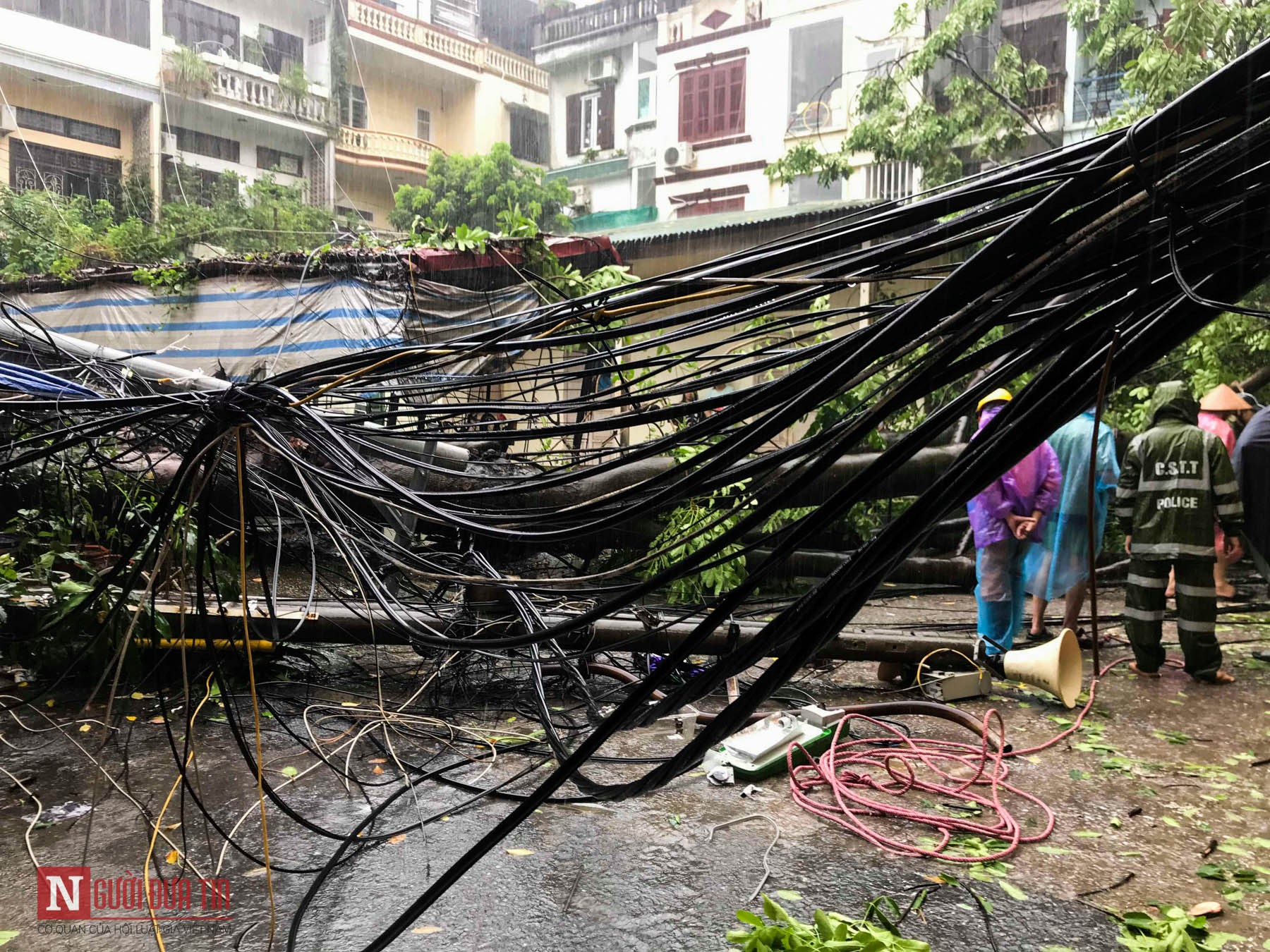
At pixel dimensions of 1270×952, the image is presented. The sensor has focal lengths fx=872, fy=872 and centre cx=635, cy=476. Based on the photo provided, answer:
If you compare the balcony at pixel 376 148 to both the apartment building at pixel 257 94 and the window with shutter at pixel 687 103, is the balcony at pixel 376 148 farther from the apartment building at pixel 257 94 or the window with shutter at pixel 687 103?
the window with shutter at pixel 687 103

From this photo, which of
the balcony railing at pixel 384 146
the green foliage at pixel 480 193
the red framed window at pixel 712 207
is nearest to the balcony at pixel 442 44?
the balcony railing at pixel 384 146

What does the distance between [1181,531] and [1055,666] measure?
218cm

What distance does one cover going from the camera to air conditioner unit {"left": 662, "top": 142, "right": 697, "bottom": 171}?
69.6ft

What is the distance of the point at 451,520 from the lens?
1.89 meters

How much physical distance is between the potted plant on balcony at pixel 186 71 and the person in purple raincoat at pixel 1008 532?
2243 centimetres

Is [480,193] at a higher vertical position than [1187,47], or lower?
higher

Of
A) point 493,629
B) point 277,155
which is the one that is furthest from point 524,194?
point 493,629

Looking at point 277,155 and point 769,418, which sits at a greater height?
point 277,155

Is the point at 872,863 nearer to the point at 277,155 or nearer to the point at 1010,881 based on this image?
the point at 1010,881

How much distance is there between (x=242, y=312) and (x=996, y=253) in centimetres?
1098

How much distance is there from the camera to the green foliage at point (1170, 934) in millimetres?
2434

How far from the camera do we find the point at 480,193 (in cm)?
2045

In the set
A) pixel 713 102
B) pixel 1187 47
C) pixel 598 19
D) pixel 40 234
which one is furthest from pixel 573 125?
pixel 1187 47

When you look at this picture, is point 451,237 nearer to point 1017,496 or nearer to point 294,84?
point 1017,496
